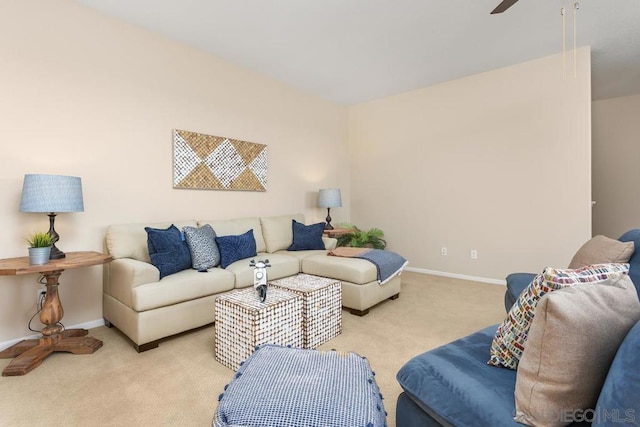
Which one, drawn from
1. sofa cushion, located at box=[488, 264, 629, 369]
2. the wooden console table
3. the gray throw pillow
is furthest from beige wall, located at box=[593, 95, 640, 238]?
the wooden console table

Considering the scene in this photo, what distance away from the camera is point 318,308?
2348 mm

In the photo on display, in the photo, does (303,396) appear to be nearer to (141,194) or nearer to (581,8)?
(141,194)

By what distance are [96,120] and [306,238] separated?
7.96ft

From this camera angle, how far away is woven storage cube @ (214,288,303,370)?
1.95 m

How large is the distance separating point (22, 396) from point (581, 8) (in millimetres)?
4918

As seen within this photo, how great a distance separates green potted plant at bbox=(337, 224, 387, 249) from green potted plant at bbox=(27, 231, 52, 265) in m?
3.52

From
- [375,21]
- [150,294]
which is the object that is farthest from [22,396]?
[375,21]

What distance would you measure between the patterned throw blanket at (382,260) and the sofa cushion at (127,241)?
1.87 m

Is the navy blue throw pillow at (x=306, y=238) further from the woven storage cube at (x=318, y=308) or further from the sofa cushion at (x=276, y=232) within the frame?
the woven storage cube at (x=318, y=308)

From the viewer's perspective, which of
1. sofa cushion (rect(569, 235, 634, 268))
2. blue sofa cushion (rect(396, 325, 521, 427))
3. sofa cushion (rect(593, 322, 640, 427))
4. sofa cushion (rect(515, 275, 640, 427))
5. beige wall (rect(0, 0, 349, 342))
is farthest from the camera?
beige wall (rect(0, 0, 349, 342))

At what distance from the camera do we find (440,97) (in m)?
4.50

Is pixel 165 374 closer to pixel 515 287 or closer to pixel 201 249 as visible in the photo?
pixel 201 249

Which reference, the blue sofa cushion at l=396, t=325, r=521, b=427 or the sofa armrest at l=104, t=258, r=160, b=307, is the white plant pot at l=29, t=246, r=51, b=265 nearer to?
the sofa armrest at l=104, t=258, r=160, b=307

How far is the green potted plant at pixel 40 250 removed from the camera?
6.73ft
